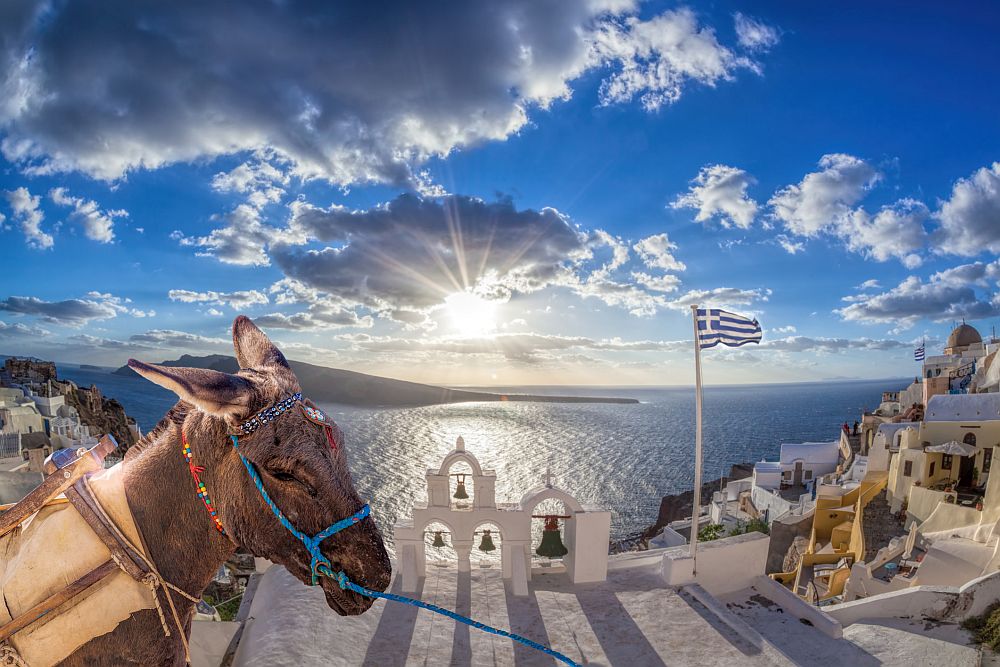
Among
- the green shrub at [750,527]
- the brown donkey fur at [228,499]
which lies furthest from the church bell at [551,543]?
the green shrub at [750,527]

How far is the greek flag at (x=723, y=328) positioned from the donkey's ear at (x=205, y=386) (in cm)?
933

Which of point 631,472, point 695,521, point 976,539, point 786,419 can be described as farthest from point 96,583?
point 786,419

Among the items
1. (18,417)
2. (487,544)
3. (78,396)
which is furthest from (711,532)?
(78,396)

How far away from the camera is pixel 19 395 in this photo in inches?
1385

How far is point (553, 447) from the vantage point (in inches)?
3954

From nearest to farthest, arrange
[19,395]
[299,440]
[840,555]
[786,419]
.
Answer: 1. [299,440]
2. [840,555]
3. [19,395]
4. [786,419]

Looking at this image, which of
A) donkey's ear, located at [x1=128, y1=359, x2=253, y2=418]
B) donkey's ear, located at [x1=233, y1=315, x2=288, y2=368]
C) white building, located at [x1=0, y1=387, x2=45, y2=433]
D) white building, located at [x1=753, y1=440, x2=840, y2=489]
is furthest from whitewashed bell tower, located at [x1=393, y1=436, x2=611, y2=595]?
white building, located at [x1=753, y1=440, x2=840, y2=489]

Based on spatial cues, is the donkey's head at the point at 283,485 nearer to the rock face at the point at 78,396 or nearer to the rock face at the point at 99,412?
the rock face at the point at 78,396

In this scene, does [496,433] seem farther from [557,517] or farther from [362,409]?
[557,517]

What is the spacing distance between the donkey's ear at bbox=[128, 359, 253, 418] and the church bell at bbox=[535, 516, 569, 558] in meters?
8.51

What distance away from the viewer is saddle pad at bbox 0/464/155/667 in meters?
2.11

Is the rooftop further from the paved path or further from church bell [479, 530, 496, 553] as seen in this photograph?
church bell [479, 530, 496, 553]

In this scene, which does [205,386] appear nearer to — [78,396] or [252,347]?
[252,347]

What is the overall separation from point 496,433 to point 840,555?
10114 cm
